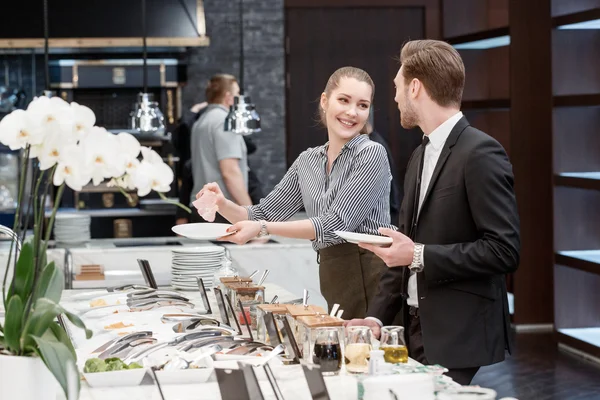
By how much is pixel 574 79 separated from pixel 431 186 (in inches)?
186

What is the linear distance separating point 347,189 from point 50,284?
5.51 ft

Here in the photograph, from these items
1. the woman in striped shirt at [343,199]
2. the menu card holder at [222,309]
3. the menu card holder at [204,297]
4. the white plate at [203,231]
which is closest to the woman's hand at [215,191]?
the woman in striped shirt at [343,199]

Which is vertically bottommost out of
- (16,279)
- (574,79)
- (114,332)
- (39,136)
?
(114,332)

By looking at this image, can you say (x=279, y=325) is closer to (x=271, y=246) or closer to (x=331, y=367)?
(x=331, y=367)

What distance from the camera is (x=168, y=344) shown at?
2.77m

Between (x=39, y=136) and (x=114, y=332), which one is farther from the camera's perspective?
(x=114, y=332)

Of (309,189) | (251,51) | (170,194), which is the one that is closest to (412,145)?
(251,51)

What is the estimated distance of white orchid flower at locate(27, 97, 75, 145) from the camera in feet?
6.23

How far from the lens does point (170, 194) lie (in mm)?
9539

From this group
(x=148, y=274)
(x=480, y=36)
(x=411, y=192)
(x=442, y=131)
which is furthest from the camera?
(x=480, y=36)

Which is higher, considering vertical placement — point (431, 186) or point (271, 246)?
point (431, 186)

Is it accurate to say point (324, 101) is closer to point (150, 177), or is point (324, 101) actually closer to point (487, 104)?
point (150, 177)

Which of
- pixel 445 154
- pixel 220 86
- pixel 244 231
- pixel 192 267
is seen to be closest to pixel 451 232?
pixel 445 154

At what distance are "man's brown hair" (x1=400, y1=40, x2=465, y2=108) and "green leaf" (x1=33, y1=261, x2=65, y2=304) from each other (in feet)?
4.50
